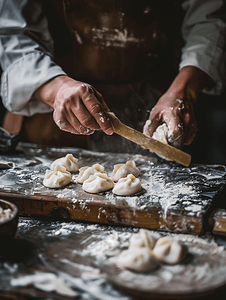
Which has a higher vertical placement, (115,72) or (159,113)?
(115,72)

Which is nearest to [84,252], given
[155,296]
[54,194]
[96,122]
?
[155,296]

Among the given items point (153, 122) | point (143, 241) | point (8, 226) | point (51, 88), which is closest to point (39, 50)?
point (51, 88)

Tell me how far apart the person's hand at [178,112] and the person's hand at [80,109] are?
458 mm

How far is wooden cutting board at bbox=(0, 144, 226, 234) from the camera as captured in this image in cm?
119

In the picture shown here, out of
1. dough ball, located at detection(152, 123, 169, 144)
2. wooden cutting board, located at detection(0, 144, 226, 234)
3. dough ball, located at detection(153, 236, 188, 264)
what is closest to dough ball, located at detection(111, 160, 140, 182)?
wooden cutting board, located at detection(0, 144, 226, 234)

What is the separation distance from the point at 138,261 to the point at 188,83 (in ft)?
4.89

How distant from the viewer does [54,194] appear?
1384mm

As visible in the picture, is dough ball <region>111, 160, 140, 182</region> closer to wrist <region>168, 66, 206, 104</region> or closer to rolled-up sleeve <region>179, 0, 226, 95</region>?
wrist <region>168, 66, 206, 104</region>

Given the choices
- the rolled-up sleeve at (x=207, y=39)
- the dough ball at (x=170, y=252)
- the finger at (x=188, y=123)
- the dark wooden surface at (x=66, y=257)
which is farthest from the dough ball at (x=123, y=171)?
the rolled-up sleeve at (x=207, y=39)

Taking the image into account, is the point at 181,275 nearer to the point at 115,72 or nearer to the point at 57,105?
the point at 57,105

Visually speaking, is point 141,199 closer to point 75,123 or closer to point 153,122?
point 75,123

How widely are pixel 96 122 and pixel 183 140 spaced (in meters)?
0.69

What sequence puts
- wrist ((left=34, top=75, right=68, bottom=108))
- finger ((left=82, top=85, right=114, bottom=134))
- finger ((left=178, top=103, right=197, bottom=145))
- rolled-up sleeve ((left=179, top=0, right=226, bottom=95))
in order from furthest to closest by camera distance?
rolled-up sleeve ((left=179, top=0, right=226, bottom=95))
finger ((left=178, top=103, right=197, bottom=145))
wrist ((left=34, top=75, right=68, bottom=108))
finger ((left=82, top=85, right=114, bottom=134))

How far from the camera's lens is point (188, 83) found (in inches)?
81.0
